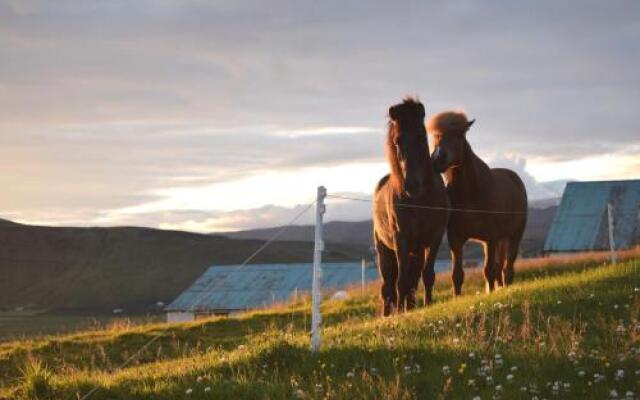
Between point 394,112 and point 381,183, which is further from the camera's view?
point 381,183

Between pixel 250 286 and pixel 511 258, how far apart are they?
47.1 metres

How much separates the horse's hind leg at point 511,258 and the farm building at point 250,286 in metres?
40.8

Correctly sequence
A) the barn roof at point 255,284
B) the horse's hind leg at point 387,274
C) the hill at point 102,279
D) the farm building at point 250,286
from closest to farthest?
the horse's hind leg at point 387,274 → the farm building at point 250,286 → the barn roof at point 255,284 → the hill at point 102,279

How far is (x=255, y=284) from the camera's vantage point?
63.7 m

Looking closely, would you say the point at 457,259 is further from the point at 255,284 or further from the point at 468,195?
the point at 255,284

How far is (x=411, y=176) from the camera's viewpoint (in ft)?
40.5

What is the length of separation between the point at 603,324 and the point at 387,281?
5.14 metres

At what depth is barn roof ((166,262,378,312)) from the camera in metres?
60.4

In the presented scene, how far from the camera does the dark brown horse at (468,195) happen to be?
1500cm

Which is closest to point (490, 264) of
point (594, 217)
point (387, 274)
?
point (387, 274)

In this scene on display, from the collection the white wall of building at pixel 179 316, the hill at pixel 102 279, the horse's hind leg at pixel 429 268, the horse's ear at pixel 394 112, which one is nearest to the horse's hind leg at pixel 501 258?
the horse's hind leg at pixel 429 268

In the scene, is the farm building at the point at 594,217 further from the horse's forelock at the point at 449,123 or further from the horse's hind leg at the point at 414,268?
the horse's hind leg at the point at 414,268

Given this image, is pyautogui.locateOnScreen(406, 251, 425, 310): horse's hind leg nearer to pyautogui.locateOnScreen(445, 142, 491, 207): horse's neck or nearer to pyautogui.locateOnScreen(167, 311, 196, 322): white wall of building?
pyautogui.locateOnScreen(445, 142, 491, 207): horse's neck

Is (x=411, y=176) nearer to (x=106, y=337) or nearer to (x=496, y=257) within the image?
(x=496, y=257)
